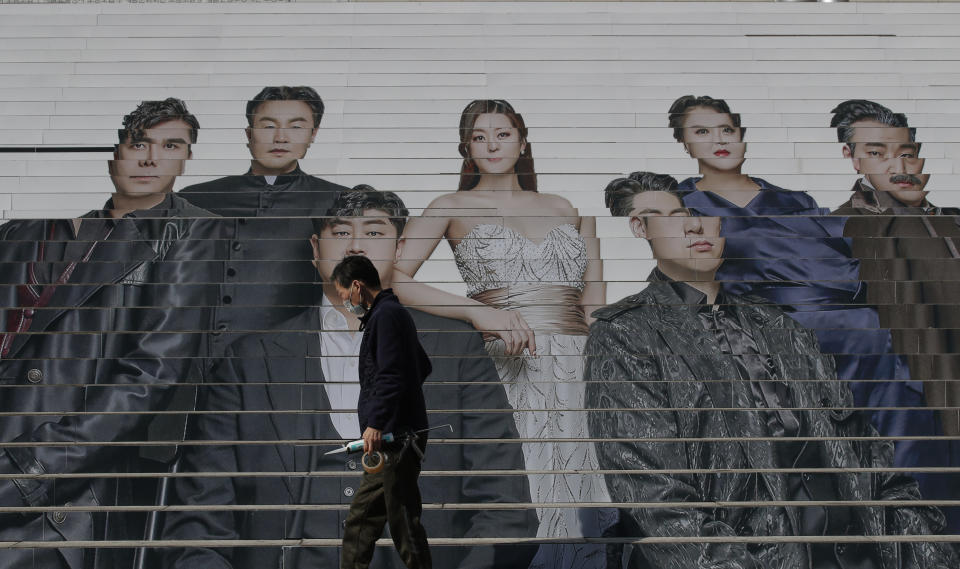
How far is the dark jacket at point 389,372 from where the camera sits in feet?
11.8

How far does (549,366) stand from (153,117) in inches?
179

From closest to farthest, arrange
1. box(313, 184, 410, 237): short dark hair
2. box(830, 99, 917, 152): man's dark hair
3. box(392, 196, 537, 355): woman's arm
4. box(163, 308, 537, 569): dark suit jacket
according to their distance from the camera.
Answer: box(163, 308, 537, 569): dark suit jacket
box(392, 196, 537, 355): woman's arm
box(313, 184, 410, 237): short dark hair
box(830, 99, 917, 152): man's dark hair

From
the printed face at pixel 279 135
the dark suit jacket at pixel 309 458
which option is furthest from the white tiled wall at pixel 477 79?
the dark suit jacket at pixel 309 458

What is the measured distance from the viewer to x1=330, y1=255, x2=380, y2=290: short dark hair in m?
3.78

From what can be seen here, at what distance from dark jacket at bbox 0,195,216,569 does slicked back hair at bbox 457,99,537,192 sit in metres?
2.28

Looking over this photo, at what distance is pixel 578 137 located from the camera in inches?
310

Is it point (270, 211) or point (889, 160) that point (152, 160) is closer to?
point (270, 211)

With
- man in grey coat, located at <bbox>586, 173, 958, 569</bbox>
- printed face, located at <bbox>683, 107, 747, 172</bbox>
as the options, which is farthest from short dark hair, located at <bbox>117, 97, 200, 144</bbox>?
printed face, located at <bbox>683, 107, 747, 172</bbox>

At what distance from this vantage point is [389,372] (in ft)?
11.9

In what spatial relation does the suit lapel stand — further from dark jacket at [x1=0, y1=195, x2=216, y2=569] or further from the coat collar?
the coat collar

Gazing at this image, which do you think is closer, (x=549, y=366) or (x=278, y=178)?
(x=549, y=366)

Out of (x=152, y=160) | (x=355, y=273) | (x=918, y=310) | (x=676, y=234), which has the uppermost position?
(x=152, y=160)

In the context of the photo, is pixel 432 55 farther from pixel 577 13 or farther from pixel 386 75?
pixel 577 13

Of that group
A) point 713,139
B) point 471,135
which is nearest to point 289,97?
point 471,135
